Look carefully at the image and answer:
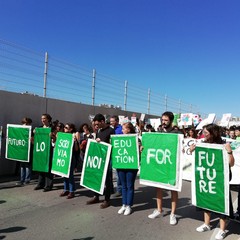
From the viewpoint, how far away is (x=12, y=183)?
8.59 meters

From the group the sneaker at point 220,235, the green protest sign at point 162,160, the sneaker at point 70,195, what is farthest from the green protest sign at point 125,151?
the sneaker at point 220,235

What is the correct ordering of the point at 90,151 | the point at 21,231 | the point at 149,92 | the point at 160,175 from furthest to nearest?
the point at 149,92
the point at 90,151
the point at 160,175
the point at 21,231

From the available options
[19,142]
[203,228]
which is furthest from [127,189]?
[19,142]

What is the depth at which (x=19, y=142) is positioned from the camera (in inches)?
332

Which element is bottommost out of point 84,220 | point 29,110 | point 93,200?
point 84,220

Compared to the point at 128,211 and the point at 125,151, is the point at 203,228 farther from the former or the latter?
the point at 125,151

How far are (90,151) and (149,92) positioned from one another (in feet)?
44.6

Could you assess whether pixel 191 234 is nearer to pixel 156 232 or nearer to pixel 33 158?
pixel 156 232

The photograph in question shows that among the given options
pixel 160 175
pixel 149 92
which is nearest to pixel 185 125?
pixel 149 92

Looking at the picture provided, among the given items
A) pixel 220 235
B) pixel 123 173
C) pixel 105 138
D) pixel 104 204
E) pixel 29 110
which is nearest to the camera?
pixel 220 235

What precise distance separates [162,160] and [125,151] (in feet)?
3.06

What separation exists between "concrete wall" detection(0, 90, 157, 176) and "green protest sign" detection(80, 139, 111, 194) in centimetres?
408

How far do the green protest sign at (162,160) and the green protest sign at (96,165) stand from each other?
826mm

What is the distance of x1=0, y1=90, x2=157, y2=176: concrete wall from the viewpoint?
9.73m
